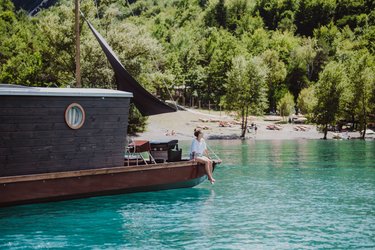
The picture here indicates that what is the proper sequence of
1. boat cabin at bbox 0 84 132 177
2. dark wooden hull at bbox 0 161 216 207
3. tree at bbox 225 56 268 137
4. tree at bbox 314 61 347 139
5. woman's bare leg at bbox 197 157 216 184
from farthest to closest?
tree at bbox 225 56 268 137 → tree at bbox 314 61 347 139 → woman's bare leg at bbox 197 157 216 184 → dark wooden hull at bbox 0 161 216 207 → boat cabin at bbox 0 84 132 177

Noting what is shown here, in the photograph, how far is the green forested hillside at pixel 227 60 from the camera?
5244 centimetres

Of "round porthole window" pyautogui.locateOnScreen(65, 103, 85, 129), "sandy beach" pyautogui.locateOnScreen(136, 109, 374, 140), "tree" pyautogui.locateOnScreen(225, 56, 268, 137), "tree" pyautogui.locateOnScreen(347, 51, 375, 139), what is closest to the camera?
"round porthole window" pyautogui.locateOnScreen(65, 103, 85, 129)

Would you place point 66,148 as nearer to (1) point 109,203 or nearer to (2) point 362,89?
(1) point 109,203

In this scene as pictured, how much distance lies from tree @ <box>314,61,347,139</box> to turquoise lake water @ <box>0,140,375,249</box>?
42.4m

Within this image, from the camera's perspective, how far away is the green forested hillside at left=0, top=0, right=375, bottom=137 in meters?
52.4

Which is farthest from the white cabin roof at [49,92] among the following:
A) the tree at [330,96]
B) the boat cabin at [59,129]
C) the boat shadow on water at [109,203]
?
the tree at [330,96]

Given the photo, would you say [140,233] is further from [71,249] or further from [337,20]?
[337,20]

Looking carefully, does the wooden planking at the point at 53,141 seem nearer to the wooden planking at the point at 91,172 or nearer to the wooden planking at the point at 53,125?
the wooden planking at the point at 53,125

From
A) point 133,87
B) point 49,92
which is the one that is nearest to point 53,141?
point 49,92

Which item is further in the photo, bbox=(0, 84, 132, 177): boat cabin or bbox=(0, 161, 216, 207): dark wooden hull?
bbox=(0, 161, 216, 207): dark wooden hull

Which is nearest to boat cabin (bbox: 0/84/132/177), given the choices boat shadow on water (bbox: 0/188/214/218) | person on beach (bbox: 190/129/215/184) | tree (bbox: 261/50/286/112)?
boat shadow on water (bbox: 0/188/214/218)

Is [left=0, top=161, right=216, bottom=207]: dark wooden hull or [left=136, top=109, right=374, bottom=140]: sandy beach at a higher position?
[left=136, top=109, right=374, bottom=140]: sandy beach

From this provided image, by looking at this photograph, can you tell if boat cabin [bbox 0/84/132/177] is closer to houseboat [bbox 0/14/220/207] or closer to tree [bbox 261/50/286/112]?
houseboat [bbox 0/14/220/207]

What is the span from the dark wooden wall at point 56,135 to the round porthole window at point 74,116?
0.43ft
